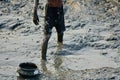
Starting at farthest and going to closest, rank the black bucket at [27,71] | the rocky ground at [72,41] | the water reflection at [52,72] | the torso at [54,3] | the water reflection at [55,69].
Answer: the torso at [54,3]
the rocky ground at [72,41]
the water reflection at [55,69]
the water reflection at [52,72]
the black bucket at [27,71]

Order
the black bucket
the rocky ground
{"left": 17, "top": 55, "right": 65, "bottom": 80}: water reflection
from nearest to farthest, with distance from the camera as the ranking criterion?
the black bucket → {"left": 17, "top": 55, "right": 65, "bottom": 80}: water reflection → the rocky ground

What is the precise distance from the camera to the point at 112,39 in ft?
28.4

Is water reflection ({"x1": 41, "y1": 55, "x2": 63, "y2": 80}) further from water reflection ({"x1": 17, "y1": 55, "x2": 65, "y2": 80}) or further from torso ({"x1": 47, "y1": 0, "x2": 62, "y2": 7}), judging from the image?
torso ({"x1": 47, "y1": 0, "x2": 62, "y2": 7})

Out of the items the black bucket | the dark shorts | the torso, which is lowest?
the black bucket

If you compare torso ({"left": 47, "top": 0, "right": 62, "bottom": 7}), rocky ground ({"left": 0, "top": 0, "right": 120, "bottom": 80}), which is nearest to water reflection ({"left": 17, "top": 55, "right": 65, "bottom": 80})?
rocky ground ({"left": 0, "top": 0, "right": 120, "bottom": 80})

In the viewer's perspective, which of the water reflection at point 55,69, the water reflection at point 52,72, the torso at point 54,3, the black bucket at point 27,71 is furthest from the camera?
the torso at point 54,3

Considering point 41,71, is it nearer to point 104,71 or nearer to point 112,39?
point 104,71

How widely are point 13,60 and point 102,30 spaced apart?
287cm

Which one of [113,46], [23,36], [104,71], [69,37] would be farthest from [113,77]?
[23,36]

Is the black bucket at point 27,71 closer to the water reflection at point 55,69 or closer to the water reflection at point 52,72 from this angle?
the water reflection at point 52,72

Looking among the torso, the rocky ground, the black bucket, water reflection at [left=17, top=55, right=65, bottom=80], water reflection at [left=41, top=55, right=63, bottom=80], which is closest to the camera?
the black bucket

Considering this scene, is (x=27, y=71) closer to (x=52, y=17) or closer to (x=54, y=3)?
(x=52, y=17)

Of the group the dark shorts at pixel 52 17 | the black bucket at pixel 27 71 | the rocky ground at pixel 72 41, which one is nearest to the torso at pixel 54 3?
the dark shorts at pixel 52 17

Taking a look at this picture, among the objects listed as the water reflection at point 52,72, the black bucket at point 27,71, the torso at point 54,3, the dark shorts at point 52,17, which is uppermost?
the torso at point 54,3
